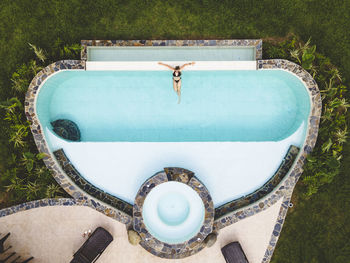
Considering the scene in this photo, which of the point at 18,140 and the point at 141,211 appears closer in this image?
the point at 141,211

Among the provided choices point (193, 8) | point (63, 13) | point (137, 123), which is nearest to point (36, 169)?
point (137, 123)

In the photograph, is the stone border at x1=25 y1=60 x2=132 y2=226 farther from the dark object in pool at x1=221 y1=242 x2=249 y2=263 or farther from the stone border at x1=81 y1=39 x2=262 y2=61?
the dark object in pool at x1=221 y1=242 x2=249 y2=263

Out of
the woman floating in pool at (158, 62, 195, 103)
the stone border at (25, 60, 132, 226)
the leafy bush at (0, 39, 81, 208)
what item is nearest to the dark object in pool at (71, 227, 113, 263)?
the stone border at (25, 60, 132, 226)

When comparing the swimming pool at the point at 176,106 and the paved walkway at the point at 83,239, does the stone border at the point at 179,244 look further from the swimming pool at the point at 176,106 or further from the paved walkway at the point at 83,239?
the swimming pool at the point at 176,106

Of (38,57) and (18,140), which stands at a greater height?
(38,57)

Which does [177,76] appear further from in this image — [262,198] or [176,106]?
[262,198]

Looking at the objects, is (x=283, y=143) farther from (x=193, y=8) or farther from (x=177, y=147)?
(x=193, y=8)

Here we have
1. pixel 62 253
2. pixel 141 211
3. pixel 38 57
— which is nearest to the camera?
pixel 141 211
